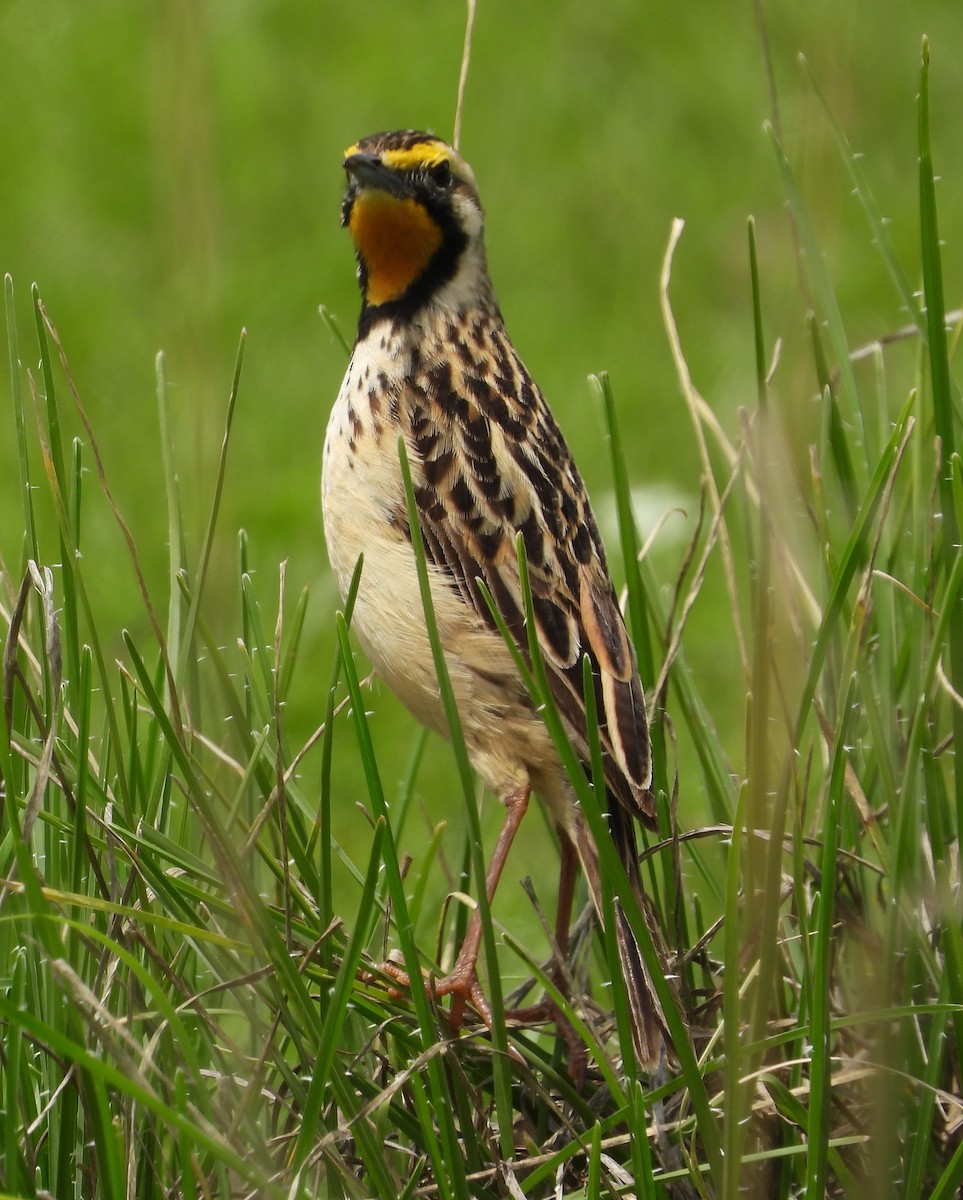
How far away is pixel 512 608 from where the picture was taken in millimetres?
3449

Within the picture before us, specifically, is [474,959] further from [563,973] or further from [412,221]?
[412,221]

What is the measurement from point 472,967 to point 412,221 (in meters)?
1.76

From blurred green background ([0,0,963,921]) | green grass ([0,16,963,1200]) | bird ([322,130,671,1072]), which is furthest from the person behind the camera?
blurred green background ([0,0,963,921])

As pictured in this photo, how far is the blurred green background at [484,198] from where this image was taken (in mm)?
7660

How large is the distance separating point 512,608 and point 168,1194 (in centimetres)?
138

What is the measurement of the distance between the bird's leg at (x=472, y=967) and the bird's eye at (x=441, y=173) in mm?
1485

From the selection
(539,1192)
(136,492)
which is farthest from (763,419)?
(136,492)

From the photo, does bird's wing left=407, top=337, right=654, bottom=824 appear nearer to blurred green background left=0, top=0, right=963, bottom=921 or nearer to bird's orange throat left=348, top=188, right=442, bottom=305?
bird's orange throat left=348, top=188, right=442, bottom=305

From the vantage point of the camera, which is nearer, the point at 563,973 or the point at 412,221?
the point at 563,973

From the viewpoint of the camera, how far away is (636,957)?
9.29ft

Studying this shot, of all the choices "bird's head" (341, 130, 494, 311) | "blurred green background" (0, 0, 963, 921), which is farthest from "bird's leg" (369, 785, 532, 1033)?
"blurred green background" (0, 0, 963, 921)

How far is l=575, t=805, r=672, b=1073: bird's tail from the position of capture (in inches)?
105

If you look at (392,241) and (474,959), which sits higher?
(392,241)

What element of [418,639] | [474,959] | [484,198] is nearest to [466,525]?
[418,639]
